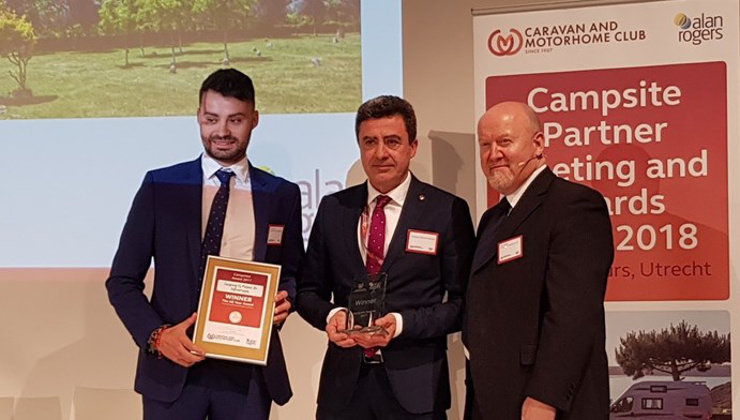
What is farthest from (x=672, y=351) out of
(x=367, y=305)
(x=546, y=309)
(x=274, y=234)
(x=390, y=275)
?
(x=274, y=234)

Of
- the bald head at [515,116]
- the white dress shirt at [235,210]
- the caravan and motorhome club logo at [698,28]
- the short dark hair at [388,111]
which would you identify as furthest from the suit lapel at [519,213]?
the caravan and motorhome club logo at [698,28]

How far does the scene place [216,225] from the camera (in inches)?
111

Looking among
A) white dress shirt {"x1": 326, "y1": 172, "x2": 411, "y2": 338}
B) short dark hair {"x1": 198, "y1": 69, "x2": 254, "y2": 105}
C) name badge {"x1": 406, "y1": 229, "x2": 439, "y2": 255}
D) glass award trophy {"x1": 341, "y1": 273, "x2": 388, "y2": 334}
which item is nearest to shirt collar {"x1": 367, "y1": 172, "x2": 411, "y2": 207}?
white dress shirt {"x1": 326, "y1": 172, "x2": 411, "y2": 338}

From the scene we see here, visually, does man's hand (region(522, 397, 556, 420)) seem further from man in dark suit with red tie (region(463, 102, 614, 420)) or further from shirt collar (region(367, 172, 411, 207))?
shirt collar (region(367, 172, 411, 207))

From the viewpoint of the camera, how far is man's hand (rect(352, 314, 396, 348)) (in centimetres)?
262

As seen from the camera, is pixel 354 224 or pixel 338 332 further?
pixel 354 224

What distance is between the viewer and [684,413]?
3.43 meters

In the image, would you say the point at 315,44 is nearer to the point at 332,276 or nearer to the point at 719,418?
the point at 332,276

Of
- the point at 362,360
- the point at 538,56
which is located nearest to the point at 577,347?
the point at 362,360

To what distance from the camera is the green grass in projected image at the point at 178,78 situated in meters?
3.79

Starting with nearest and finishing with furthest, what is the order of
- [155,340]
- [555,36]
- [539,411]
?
[539,411], [155,340], [555,36]

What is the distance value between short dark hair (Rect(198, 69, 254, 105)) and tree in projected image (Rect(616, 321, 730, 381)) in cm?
192

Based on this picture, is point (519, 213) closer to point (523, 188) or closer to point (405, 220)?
point (523, 188)

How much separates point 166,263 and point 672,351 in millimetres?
2153
